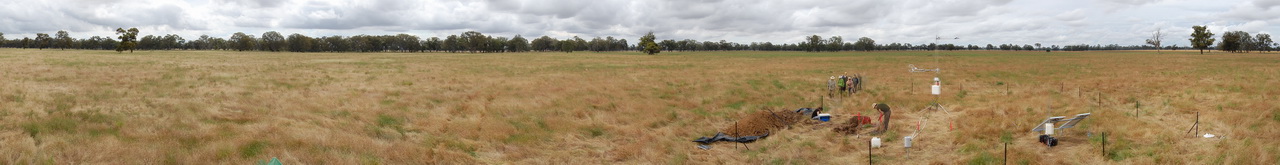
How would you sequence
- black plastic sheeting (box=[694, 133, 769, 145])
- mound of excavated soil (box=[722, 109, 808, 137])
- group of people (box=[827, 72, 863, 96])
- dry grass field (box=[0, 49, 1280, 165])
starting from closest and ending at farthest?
dry grass field (box=[0, 49, 1280, 165])
black plastic sheeting (box=[694, 133, 769, 145])
mound of excavated soil (box=[722, 109, 808, 137])
group of people (box=[827, 72, 863, 96])

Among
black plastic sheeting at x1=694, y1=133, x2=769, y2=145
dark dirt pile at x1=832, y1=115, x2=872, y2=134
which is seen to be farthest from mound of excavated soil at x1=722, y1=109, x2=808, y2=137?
dark dirt pile at x1=832, y1=115, x2=872, y2=134

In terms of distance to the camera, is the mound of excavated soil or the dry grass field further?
the mound of excavated soil

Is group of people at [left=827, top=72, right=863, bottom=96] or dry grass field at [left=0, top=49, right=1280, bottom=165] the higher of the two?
group of people at [left=827, top=72, right=863, bottom=96]

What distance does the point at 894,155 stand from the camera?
45.9ft

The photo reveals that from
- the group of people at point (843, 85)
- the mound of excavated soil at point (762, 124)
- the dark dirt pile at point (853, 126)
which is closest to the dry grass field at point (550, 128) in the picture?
the dark dirt pile at point (853, 126)

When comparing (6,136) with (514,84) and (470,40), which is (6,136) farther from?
(470,40)

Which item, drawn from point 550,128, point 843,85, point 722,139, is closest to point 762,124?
point 722,139

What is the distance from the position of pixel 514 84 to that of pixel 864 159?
76.2 ft

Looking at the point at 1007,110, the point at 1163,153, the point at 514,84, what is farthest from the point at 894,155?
the point at 514,84

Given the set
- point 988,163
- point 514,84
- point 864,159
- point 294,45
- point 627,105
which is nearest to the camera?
point 988,163

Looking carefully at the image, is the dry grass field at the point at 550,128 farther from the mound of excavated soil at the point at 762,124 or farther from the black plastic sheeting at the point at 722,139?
the mound of excavated soil at the point at 762,124

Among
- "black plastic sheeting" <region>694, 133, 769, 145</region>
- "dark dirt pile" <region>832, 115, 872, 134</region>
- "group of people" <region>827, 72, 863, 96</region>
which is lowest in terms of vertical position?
"black plastic sheeting" <region>694, 133, 769, 145</region>

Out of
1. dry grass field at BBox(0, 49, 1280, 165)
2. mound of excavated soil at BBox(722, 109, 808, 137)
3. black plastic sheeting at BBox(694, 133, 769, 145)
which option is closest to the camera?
dry grass field at BBox(0, 49, 1280, 165)

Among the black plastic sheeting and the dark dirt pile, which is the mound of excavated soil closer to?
the black plastic sheeting
